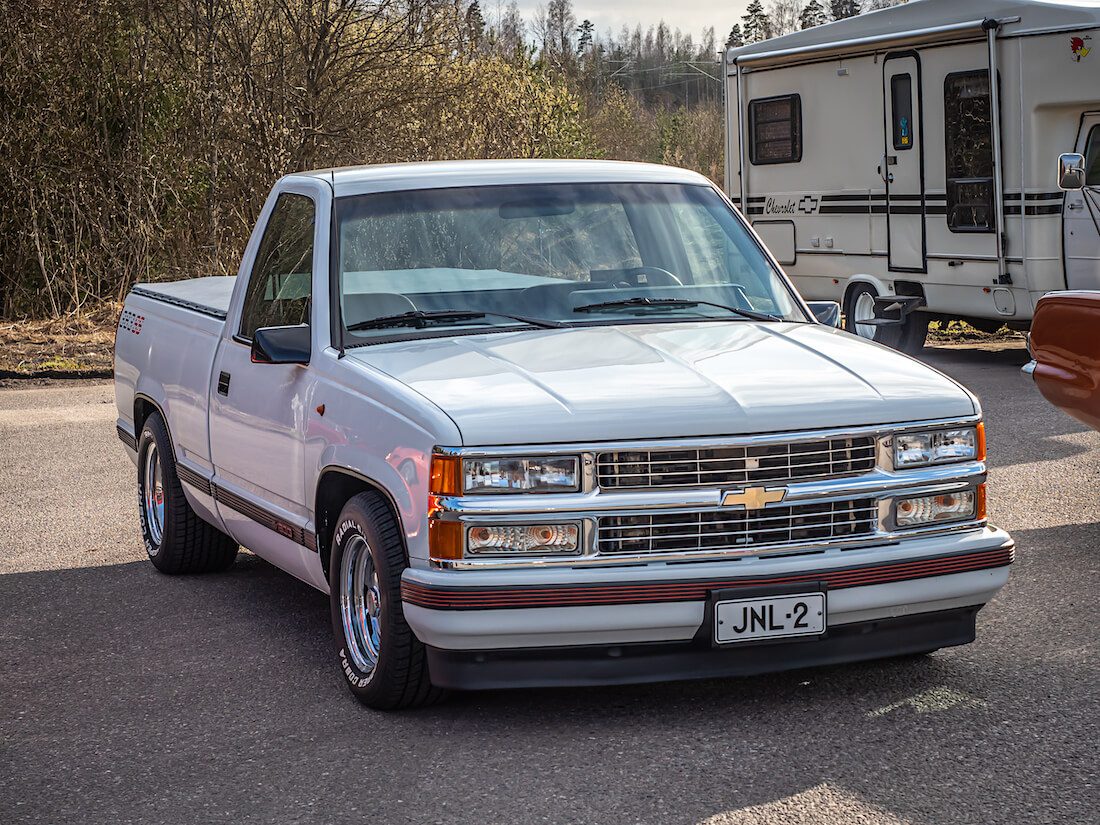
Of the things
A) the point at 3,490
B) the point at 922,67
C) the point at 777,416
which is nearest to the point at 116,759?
the point at 777,416

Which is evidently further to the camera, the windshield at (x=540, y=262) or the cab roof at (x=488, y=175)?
the cab roof at (x=488, y=175)

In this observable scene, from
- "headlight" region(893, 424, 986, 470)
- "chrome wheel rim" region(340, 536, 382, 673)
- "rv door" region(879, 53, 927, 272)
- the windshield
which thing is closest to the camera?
"headlight" region(893, 424, 986, 470)

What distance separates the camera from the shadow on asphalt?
13.4ft

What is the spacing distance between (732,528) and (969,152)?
1004 centimetres

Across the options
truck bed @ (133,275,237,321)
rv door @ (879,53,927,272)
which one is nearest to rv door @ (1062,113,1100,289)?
rv door @ (879,53,927,272)

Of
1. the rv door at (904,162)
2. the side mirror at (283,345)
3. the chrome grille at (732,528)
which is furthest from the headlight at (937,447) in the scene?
the rv door at (904,162)

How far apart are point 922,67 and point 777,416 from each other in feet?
34.1

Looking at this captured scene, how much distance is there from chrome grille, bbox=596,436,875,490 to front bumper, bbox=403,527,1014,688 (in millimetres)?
244

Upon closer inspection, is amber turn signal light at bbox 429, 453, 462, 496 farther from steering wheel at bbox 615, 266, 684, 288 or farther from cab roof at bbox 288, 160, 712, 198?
cab roof at bbox 288, 160, 712, 198

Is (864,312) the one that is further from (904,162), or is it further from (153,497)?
(153,497)

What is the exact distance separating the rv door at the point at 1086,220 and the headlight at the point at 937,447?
857cm

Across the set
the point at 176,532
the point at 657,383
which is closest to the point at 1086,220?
the point at 176,532

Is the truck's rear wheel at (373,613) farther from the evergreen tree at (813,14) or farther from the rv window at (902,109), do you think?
the evergreen tree at (813,14)

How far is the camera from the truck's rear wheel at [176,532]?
704cm
